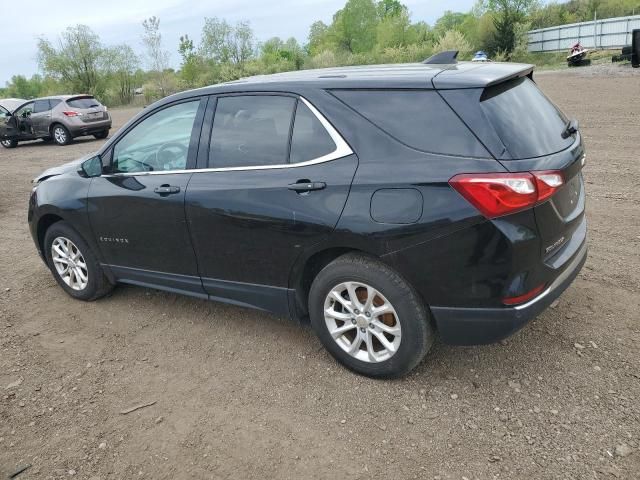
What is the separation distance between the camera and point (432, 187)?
8.92 ft

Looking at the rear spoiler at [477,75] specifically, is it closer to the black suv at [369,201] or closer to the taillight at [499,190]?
the black suv at [369,201]

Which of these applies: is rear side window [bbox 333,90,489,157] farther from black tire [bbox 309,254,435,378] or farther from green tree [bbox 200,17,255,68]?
green tree [bbox 200,17,255,68]

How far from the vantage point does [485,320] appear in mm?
2771

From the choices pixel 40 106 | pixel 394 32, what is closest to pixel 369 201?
pixel 40 106

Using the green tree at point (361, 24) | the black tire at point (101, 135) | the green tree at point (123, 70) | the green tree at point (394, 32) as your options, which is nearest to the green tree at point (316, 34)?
the green tree at point (361, 24)

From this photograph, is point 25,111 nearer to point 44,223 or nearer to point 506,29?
point 44,223

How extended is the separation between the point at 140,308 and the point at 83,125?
49.1ft

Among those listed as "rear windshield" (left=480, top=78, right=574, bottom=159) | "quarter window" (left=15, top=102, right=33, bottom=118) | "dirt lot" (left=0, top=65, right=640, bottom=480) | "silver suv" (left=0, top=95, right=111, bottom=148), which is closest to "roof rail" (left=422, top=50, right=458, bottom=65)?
"rear windshield" (left=480, top=78, right=574, bottom=159)

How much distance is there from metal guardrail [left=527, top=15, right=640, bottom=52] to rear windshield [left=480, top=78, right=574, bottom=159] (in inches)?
1671

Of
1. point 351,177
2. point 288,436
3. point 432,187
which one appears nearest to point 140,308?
point 288,436

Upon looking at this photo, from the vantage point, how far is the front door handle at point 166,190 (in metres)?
3.69

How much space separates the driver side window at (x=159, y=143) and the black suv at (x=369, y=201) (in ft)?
0.05

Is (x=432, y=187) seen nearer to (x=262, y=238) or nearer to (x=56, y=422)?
(x=262, y=238)

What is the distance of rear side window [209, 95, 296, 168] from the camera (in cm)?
330
